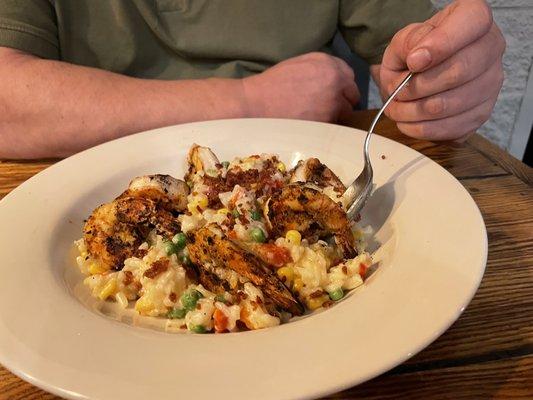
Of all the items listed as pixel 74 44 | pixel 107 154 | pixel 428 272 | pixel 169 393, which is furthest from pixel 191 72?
pixel 169 393

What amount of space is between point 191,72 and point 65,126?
0.58 meters

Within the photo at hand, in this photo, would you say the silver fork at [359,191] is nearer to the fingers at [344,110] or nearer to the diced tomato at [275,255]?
the diced tomato at [275,255]

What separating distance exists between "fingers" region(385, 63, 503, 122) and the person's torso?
68 cm

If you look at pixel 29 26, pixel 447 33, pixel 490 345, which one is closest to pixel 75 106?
pixel 29 26

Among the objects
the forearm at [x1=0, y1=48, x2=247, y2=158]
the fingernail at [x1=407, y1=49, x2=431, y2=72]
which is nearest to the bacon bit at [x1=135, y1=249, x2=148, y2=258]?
the forearm at [x1=0, y1=48, x2=247, y2=158]

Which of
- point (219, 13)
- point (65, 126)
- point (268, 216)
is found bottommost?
point (65, 126)

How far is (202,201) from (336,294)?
1.37 ft

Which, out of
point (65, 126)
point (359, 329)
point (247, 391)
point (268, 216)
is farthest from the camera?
point (65, 126)

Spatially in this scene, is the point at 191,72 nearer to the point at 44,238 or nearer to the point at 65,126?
the point at 65,126

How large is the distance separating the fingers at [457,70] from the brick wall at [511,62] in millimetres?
1276

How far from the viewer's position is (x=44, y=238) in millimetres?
1088

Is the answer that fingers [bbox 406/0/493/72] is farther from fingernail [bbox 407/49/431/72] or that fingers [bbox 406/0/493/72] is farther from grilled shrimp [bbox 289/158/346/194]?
grilled shrimp [bbox 289/158/346/194]

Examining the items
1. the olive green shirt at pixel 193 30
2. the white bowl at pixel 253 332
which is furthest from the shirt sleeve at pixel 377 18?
the white bowl at pixel 253 332

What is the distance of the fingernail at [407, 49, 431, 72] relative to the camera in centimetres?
126
